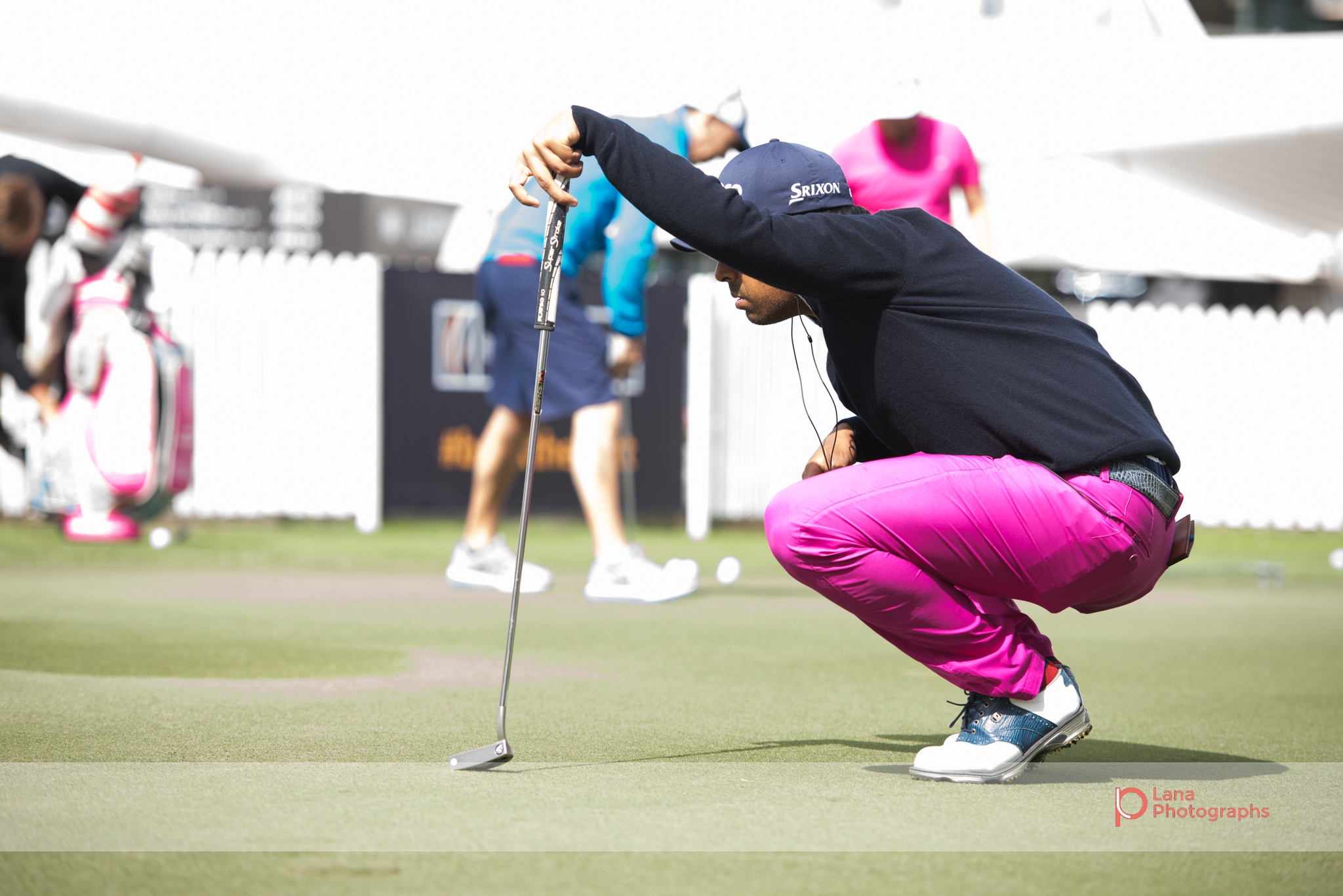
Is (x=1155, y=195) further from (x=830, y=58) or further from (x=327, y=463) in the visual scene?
(x=327, y=463)

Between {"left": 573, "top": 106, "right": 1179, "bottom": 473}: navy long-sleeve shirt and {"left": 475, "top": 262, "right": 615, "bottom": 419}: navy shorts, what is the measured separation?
11.3ft

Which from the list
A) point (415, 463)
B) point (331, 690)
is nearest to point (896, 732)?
point (331, 690)

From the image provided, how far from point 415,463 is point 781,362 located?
2905mm

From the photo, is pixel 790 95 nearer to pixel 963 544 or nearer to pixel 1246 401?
pixel 1246 401

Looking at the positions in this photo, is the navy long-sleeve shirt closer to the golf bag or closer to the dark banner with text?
the golf bag

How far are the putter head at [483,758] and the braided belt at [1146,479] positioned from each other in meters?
1.27

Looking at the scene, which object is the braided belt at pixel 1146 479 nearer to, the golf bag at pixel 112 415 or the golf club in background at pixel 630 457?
the golf bag at pixel 112 415

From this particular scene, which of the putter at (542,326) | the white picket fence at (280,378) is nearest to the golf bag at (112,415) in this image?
the white picket fence at (280,378)

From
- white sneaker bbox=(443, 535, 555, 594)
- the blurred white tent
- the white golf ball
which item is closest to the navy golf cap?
white sneaker bbox=(443, 535, 555, 594)

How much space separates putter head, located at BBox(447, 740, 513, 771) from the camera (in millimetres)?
2867

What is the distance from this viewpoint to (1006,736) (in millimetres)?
2930

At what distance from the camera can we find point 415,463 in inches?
410

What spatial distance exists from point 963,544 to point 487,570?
4.03 m
